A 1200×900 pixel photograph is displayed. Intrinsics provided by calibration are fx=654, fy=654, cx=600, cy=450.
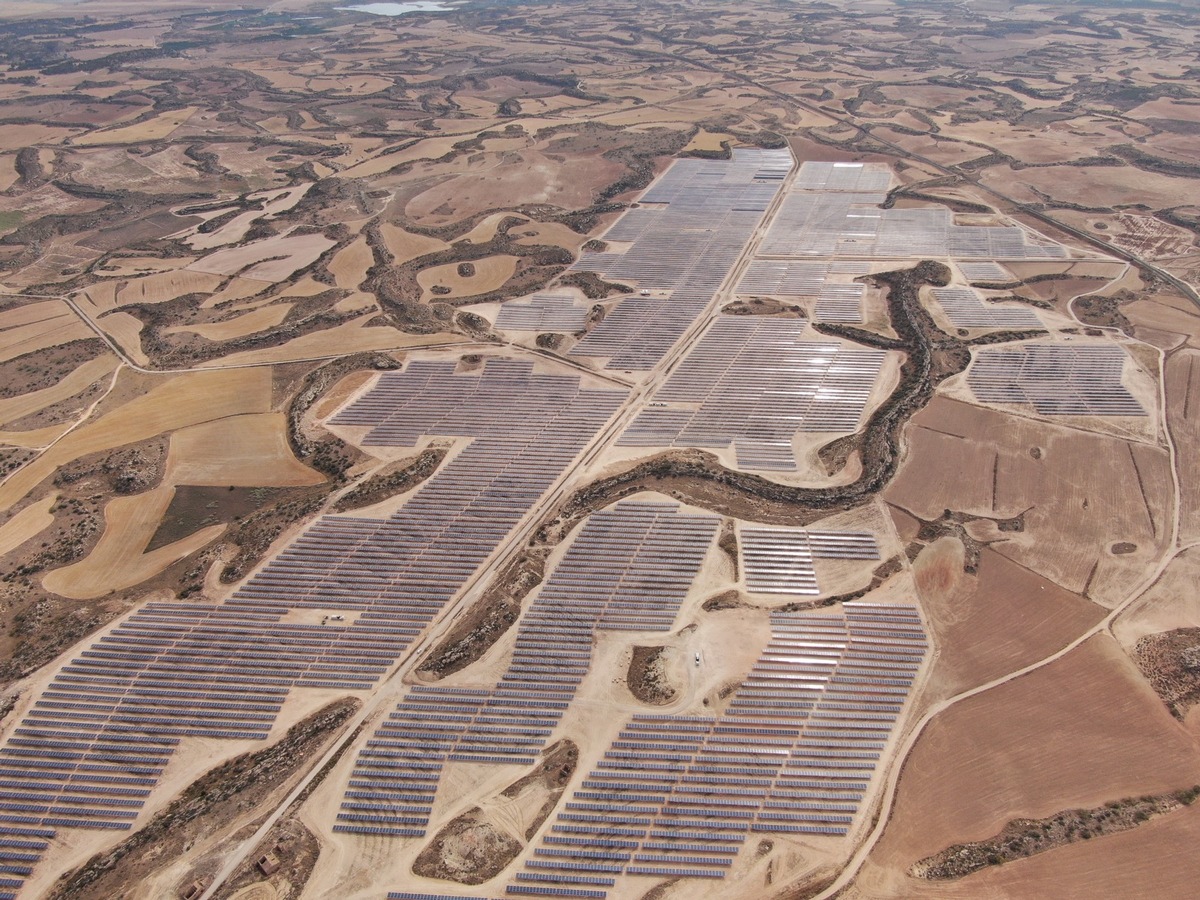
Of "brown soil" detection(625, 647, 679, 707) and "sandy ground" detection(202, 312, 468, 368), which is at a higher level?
"sandy ground" detection(202, 312, 468, 368)

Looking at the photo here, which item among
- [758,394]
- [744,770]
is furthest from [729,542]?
[758,394]

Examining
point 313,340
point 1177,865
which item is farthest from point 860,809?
point 313,340

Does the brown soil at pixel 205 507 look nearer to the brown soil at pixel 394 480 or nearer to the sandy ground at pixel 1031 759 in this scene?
the brown soil at pixel 394 480

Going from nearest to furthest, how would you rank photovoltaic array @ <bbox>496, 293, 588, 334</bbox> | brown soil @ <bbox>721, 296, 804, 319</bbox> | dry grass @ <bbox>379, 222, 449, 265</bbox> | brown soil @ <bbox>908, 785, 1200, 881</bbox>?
1. brown soil @ <bbox>908, 785, 1200, 881</bbox>
2. photovoltaic array @ <bbox>496, 293, 588, 334</bbox>
3. brown soil @ <bbox>721, 296, 804, 319</bbox>
4. dry grass @ <bbox>379, 222, 449, 265</bbox>

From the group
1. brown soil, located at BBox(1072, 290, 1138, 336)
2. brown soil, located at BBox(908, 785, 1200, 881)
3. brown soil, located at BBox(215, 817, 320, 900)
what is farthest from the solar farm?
brown soil, located at BBox(1072, 290, 1138, 336)

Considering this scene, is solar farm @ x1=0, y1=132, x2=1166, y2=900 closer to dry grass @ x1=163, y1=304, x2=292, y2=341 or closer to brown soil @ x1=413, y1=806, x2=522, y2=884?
brown soil @ x1=413, y1=806, x2=522, y2=884

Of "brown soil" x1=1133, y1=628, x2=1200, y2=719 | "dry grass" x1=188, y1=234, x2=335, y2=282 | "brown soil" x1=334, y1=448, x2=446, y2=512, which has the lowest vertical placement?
"brown soil" x1=1133, y1=628, x2=1200, y2=719
